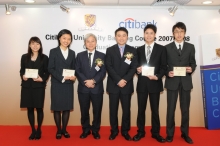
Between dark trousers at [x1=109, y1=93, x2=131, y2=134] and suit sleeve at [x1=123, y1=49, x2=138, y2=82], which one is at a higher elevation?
suit sleeve at [x1=123, y1=49, x2=138, y2=82]

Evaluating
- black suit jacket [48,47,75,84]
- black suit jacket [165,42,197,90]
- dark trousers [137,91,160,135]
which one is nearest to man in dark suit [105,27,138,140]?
dark trousers [137,91,160,135]

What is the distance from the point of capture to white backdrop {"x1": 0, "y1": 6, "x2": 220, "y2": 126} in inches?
181

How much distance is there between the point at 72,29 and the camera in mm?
4625

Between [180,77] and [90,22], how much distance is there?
224cm

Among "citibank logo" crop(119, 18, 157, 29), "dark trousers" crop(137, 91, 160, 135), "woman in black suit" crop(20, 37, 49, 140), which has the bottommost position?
"dark trousers" crop(137, 91, 160, 135)

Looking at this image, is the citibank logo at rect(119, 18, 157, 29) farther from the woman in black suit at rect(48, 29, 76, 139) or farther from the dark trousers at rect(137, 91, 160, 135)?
the dark trousers at rect(137, 91, 160, 135)

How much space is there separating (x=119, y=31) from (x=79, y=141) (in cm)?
198

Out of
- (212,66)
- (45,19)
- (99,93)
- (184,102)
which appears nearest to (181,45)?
(184,102)

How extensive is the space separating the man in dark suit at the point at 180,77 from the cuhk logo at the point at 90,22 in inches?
69.2

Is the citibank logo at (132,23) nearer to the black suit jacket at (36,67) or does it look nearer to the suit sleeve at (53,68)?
the suit sleeve at (53,68)

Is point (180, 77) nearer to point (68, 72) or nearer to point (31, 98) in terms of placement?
point (68, 72)

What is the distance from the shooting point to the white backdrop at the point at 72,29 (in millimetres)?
4602

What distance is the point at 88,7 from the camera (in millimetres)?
4621

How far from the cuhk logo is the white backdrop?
43mm
